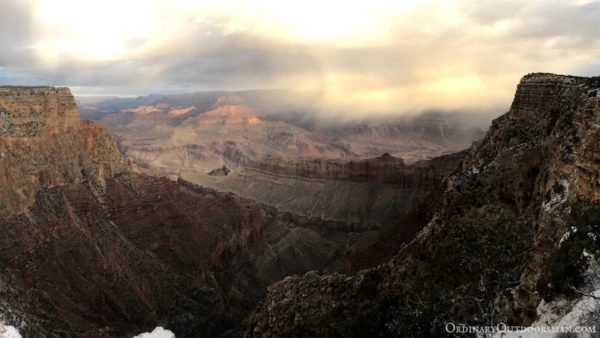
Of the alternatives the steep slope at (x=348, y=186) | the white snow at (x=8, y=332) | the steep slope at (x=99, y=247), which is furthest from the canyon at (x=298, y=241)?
the white snow at (x=8, y=332)

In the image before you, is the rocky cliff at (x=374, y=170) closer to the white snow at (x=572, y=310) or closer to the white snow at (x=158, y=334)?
the white snow at (x=158, y=334)

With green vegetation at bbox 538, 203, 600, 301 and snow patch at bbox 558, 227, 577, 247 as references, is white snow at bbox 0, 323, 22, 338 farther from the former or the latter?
snow patch at bbox 558, 227, 577, 247

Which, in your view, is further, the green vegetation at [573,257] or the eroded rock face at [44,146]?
the eroded rock face at [44,146]

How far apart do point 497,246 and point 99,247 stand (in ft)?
209

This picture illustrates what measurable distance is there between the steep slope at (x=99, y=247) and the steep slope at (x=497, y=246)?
94.4 feet

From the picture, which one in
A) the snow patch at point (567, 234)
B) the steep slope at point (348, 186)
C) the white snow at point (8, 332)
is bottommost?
the steep slope at point (348, 186)

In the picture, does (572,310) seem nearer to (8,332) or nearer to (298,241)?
(8,332)

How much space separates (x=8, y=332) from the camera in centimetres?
4538

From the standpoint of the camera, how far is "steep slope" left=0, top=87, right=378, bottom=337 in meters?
63.9

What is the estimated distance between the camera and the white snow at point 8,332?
43.9m

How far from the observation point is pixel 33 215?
7188 centimetres

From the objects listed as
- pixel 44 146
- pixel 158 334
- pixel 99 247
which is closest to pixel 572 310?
pixel 158 334

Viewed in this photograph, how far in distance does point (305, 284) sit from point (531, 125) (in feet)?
74.5

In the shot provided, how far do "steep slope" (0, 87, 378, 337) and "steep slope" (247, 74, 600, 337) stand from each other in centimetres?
2876
